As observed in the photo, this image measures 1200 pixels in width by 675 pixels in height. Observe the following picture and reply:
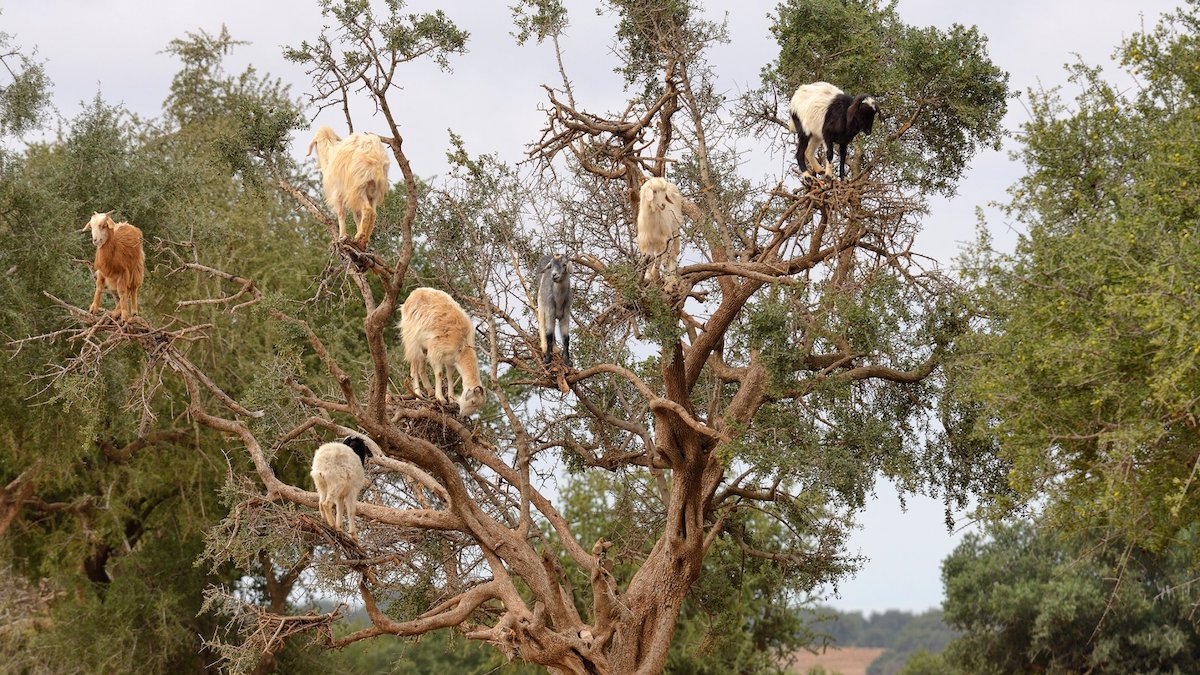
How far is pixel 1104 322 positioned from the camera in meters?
10.6

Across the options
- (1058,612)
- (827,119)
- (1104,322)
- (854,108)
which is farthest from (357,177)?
(1058,612)

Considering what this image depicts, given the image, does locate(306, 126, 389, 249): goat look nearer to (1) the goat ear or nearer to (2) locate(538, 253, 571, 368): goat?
(2) locate(538, 253, 571, 368): goat

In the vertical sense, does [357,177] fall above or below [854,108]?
below

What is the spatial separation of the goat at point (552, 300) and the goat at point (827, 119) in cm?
229

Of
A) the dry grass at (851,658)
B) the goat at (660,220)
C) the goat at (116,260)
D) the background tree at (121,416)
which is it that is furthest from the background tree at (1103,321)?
the dry grass at (851,658)

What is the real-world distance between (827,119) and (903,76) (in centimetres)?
238

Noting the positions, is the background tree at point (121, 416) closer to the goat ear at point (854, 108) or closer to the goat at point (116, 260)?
the goat at point (116, 260)

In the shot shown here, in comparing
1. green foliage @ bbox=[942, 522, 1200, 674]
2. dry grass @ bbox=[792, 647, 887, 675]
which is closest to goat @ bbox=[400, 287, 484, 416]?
green foliage @ bbox=[942, 522, 1200, 674]

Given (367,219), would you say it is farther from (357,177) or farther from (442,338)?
(442,338)

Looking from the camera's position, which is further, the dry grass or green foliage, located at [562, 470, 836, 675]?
the dry grass

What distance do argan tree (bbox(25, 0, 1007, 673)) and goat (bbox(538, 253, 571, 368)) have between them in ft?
1.11

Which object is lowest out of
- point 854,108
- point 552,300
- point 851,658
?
point 851,658

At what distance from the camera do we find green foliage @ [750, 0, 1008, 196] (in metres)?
13.8

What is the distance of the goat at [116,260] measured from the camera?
11.0 meters
